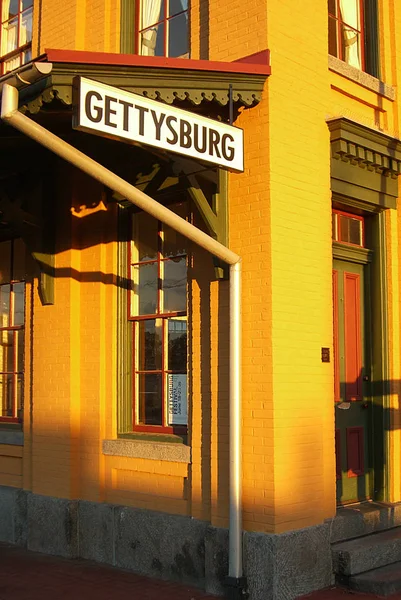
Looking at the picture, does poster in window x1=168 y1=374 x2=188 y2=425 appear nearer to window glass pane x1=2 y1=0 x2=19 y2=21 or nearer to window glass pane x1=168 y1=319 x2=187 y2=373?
window glass pane x1=168 y1=319 x2=187 y2=373

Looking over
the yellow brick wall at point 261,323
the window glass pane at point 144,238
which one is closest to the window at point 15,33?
the yellow brick wall at point 261,323

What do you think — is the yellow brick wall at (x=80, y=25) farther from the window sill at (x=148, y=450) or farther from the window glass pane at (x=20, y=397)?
the window sill at (x=148, y=450)

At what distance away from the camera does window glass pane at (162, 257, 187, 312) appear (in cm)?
821

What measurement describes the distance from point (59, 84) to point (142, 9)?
3.35 meters

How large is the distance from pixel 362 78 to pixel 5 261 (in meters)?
5.13

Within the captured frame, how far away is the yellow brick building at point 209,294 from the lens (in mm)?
6871

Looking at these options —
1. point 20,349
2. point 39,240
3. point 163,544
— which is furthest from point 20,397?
point 163,544

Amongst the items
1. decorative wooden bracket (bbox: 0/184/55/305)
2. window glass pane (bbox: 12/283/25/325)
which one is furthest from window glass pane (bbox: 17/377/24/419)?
decorative wooden bracket (bbox: 0/184/55/305)

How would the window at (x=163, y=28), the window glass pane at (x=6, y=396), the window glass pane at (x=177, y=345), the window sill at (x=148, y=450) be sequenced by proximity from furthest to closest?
the window glass pane at (x=6, y=396) < the window at (x=163, y=28) < the window glass pane at (x=177, y=345) < the window sill at (x=148, y=450)

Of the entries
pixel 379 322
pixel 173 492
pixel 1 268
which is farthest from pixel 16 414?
pixel 379 322

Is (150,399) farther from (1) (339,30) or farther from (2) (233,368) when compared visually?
(1) (339,30)

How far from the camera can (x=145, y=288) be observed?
28.4 feet

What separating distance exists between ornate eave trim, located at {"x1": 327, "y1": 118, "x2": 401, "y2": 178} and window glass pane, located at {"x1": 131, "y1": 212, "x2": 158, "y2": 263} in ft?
6.62

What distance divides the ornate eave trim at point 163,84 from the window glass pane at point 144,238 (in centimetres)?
178
